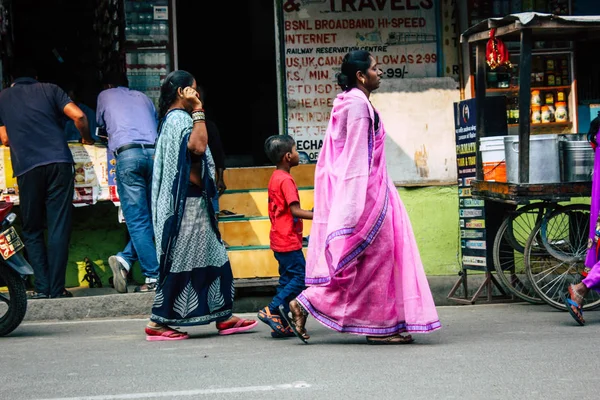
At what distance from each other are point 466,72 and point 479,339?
4673 mm

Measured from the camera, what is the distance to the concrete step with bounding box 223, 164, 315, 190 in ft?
33.2

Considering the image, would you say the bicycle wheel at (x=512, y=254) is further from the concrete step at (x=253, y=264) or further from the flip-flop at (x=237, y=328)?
the flip-flop at (x=237, y=328)

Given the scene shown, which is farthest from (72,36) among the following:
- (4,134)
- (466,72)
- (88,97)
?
(466,72)

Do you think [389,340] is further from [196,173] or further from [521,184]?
[521,184]

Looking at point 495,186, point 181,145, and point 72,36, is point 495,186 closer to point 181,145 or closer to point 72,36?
point 181,145

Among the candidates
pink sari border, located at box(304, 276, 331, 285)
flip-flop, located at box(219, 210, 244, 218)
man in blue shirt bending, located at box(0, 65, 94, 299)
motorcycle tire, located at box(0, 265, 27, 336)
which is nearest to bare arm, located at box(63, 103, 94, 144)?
man in blue shirt bending, located at box(0, 65, 94, 299)

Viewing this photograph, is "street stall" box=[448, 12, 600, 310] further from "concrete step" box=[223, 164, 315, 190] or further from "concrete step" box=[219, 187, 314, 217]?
"concrete step" box=[219, 187, 314, 217]

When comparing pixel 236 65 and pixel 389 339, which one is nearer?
pixel 389 339

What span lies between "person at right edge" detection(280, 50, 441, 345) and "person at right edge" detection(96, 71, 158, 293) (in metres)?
2.84

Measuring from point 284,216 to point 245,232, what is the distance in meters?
2.47

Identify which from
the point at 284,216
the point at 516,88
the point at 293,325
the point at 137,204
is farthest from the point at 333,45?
the point at 293,325

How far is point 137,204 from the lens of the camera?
30.3 feet

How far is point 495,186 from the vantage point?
8.68 m

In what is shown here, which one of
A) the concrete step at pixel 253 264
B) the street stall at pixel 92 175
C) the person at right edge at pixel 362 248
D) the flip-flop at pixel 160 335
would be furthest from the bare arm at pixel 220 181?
the person at right edge at pixel 362 248
